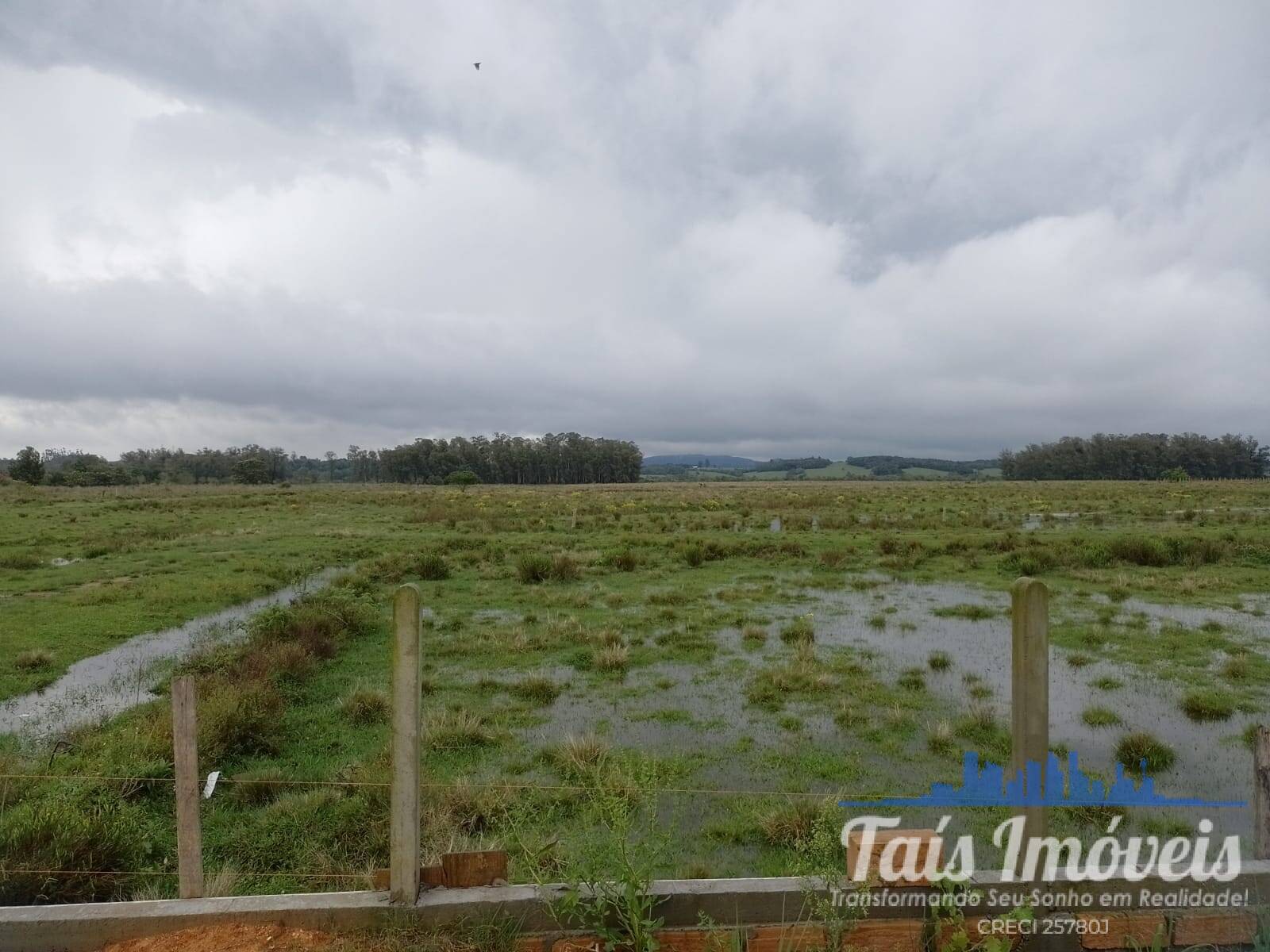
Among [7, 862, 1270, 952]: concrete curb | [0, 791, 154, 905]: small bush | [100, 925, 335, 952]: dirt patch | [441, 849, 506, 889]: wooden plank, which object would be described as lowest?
[0, 791, 154, 905]: small bush

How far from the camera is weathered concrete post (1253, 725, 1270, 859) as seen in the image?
4.24m

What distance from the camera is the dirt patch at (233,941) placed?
4.04 metres

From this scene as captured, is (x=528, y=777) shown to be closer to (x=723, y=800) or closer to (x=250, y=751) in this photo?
(x=723, y=800)

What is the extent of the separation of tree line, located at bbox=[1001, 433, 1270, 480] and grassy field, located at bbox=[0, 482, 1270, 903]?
124 metres

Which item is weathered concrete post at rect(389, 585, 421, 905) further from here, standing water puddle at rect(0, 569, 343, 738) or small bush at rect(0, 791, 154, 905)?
standing water puddle at rect(0, 569, 343, 738)

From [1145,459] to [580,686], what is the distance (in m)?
152

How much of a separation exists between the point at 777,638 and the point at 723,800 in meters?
6.99

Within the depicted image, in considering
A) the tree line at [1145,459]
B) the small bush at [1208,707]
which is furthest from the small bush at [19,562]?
the tree line at [1145,459]

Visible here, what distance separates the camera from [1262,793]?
429cm

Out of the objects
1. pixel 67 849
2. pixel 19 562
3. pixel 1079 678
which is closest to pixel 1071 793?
pixel 1079 678

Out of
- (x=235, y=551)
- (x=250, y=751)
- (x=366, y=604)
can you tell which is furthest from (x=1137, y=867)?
(x=235, y=551)

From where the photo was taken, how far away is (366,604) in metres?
16.5

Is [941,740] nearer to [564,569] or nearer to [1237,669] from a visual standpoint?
[1237,669]

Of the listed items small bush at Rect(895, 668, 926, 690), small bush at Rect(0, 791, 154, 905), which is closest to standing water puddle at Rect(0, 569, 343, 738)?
small bush at Rect(0, 791, 154, 905)
